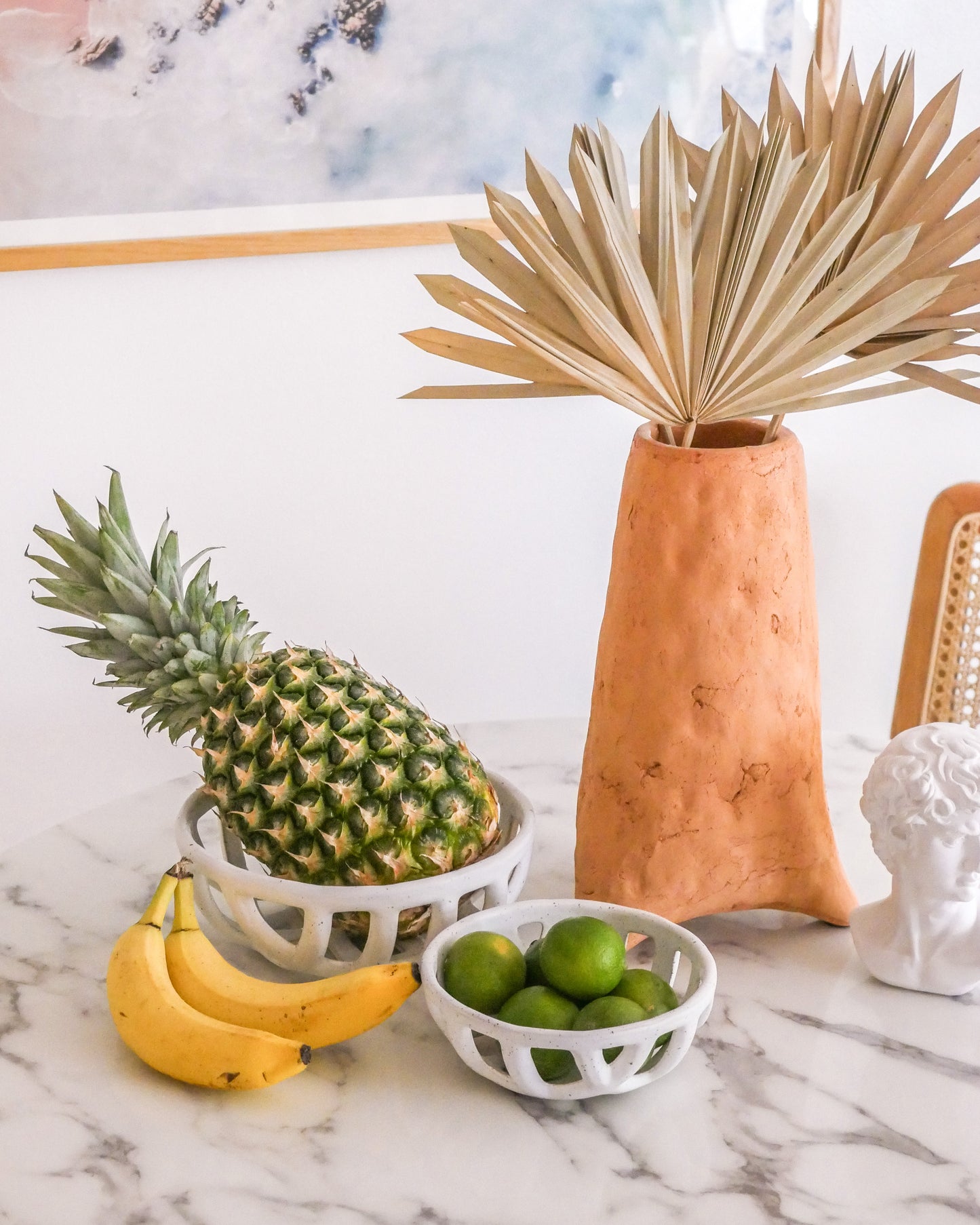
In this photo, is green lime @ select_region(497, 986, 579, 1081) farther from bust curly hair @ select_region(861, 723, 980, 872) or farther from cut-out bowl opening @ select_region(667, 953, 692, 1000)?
bust curly hair @ select_region(861, 723, 980, 872)

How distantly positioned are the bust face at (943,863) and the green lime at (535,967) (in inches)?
9.8

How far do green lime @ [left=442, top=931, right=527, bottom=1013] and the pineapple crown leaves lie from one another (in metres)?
0.29

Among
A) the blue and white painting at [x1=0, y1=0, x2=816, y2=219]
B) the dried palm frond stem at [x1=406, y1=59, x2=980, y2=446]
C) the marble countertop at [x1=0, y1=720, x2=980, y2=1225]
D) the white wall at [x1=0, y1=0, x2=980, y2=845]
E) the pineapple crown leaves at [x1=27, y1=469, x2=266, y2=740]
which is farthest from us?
the white wall at [x1=0, y1=0, x2=980, y2=845]

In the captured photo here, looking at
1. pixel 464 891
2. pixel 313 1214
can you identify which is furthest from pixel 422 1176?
pixel 464 891

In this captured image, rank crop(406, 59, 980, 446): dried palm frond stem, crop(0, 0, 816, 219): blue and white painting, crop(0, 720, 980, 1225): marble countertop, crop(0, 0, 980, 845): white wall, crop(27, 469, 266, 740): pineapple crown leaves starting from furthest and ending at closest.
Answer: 1. crop(0, 0, 980, 845): white wall
2. crop(0, 0, 816, 219): blue and white painting
3. crop(27, 469, 266, 740): pineapple crown leaves
4. crop(406, 59, 980, 446): dried palm frond stem
5. crop(0, 720, 980, 1225): marble countertop

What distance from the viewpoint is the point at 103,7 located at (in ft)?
4.49

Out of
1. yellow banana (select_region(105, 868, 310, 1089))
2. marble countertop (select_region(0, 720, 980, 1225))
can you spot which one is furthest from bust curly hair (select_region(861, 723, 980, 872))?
yellow banana (select_region(105, 868, 310, 1089))

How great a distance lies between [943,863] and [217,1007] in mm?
470

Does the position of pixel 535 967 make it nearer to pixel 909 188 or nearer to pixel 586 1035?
pixel 586 1035

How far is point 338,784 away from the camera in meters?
0.78

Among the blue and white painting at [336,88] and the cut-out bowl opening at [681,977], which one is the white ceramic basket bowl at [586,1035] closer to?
the cut-out bowl opening at [681,977]

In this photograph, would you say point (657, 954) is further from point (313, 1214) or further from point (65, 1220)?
point (65, 1220)

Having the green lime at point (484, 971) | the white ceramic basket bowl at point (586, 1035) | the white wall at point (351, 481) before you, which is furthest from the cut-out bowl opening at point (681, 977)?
the white wall at point (351, 481)

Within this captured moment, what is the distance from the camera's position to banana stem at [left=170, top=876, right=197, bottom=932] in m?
0.79
